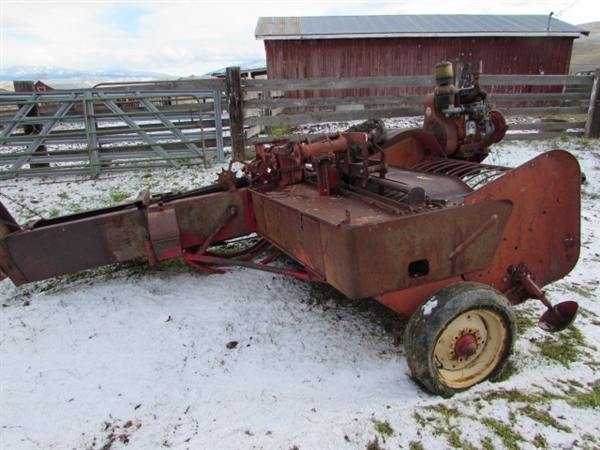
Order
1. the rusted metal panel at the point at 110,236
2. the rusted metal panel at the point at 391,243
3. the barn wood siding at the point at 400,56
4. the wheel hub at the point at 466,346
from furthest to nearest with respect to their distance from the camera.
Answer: the barn wood siding at the point at 400,56, the rusted metal panel at the point at 110,236, the wheel hub at the point at 466,346, the rusted metal panel at the point at 391,243

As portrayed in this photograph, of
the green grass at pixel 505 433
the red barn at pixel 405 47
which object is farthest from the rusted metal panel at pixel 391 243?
the red barn at pixel 405 47

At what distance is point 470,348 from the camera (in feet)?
8.16

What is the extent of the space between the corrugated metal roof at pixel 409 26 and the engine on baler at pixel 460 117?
42.5 ft

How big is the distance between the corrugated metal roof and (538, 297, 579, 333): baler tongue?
14.4m

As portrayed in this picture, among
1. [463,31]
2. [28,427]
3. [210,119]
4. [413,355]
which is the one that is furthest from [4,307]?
[463,31]

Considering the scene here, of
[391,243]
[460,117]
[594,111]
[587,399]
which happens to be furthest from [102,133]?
[594,111]

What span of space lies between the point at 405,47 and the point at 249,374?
16.0m

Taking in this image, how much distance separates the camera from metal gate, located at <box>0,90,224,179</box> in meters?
7.36

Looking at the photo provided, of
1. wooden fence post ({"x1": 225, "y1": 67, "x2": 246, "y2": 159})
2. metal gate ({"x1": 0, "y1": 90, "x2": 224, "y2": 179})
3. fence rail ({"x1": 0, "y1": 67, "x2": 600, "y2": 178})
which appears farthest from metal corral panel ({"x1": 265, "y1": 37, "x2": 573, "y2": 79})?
metal gate ({"x1": 0, "y1": 90, "x2": 224, "y2": 179})

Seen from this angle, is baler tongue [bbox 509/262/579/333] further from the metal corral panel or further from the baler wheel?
Answer: the metal corral panel

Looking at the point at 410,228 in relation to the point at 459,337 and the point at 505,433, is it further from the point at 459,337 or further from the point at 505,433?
the point at 505,433

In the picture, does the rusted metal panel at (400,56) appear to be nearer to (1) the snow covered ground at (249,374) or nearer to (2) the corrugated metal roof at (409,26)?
(2) the corrugated metal roof at (409,26)

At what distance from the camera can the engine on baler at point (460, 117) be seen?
3.46m

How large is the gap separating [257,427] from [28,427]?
1.24 meters
